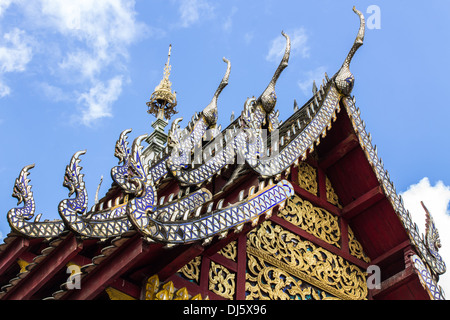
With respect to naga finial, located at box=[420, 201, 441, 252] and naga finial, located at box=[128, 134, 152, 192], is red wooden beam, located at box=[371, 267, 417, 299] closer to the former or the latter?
naga finial, located at box=[420, 201, 441, 252]

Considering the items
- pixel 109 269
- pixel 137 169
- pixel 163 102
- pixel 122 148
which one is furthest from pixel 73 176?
pixel 163 102

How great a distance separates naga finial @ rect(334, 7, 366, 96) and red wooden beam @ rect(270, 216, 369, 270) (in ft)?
5.50

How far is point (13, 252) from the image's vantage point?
7309 millimetres

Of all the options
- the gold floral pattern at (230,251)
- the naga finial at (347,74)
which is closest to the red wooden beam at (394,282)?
the gold floral pattern at (230,251)

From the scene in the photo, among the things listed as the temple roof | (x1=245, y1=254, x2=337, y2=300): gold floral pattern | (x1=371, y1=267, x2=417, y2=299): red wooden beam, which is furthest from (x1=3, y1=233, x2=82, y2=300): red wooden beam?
(x1=371, y1=267, x2=417, y2=299): red wooden beam

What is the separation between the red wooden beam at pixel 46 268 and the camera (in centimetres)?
545

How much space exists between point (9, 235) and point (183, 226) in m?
3.00

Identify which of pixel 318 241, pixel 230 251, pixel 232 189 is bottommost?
pixel 230 251

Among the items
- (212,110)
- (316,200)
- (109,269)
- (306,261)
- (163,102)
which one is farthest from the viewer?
(163,102)

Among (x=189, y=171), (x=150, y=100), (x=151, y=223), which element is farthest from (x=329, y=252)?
(x=150, y=100)

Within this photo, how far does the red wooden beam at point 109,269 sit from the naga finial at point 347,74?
3644 millimetres

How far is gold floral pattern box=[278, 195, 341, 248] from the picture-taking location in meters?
7.21

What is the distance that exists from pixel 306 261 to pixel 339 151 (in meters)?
1.57

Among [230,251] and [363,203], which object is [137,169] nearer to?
[230,251]
